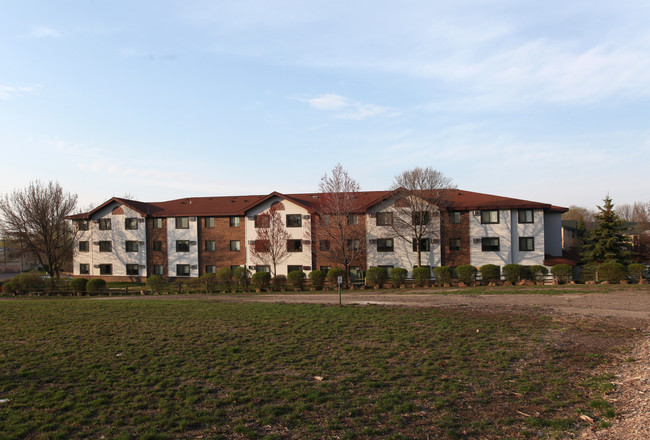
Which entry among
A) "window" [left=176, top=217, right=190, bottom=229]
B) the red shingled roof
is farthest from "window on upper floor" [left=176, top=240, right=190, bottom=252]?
the red shingled roof

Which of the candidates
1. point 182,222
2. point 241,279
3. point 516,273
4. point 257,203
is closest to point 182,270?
point 182,222

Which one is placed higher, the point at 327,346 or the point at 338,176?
the point at 338,176

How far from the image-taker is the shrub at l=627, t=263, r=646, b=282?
93.4 ft

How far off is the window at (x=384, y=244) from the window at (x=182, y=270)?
19.8 meters

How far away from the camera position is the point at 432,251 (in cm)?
3747

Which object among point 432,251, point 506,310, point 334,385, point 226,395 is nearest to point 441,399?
point 334,385

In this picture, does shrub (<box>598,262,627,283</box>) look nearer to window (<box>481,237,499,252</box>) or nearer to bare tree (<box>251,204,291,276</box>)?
window (<box>481,237,499,252</box>)

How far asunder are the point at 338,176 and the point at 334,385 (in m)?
30.0

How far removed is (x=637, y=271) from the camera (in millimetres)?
28609

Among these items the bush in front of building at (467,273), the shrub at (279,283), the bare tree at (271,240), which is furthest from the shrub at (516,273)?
the bare tree at (271,240)

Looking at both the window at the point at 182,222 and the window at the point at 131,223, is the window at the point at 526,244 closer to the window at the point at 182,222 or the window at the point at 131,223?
the window at the point at 182,222

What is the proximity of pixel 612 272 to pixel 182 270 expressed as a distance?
3769cm

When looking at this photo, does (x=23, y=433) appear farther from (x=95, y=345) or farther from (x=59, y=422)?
(x=95, y=345)

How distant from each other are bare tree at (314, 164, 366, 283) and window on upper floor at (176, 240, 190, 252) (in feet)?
46.2
